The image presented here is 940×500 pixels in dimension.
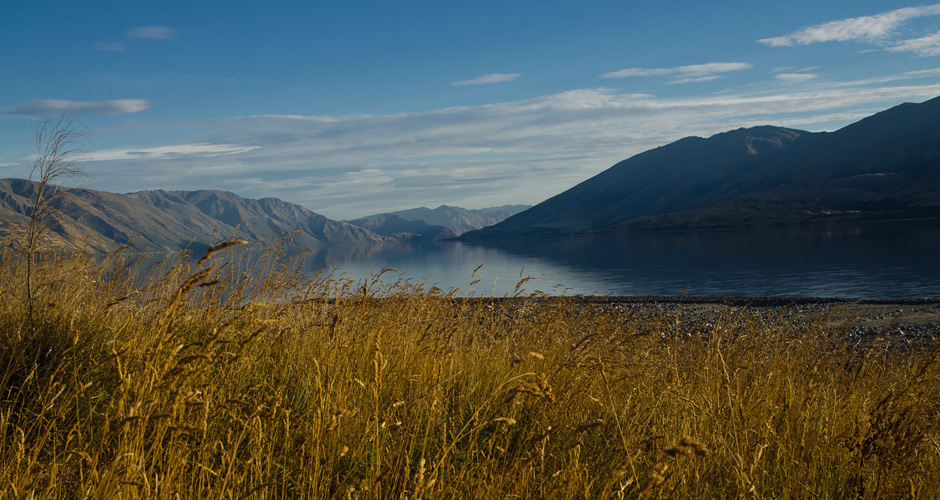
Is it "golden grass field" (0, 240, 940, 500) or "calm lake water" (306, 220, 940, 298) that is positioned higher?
"golden grass field" (0, 240, 940, 500)

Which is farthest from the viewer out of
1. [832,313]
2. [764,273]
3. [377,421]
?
[764,273]

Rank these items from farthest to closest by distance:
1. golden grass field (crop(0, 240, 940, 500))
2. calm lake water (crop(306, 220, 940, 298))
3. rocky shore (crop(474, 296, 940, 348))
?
calm lake water (crop(306, 220, 940, 298)) < rocky shore (crop(474, 296, 940, 348)) < golden grass field (crop(0, 240, 940, 500))

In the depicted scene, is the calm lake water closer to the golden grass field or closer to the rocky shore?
the rocky shore

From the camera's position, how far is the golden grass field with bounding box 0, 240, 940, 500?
221 cm

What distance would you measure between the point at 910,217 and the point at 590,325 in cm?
18137

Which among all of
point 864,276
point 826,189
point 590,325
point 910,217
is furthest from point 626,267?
point 826,189

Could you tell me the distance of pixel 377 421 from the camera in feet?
8.36

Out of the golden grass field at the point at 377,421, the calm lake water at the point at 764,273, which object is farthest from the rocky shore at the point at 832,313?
the golden grass field at the point at 377,421

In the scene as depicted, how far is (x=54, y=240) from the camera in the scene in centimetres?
700

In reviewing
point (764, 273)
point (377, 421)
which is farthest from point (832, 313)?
point (764, 273)

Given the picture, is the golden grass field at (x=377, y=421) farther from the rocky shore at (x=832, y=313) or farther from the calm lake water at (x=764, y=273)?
the calm lake water at (x=764, y=273)

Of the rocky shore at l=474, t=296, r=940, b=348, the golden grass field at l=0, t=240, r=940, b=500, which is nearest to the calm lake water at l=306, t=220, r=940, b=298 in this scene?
the rocky shore at l=474, t=296, r=940, b=348

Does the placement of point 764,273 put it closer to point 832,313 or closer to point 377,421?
point 832,313

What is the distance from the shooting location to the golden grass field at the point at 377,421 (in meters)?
2.21
